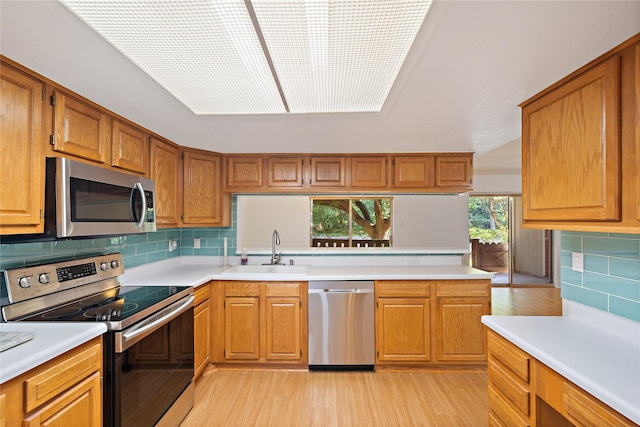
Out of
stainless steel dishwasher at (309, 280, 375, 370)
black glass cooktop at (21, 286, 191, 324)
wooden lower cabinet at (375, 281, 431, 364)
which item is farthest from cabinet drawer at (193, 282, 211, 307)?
wooden lower cabinet at (375, 281, 431, 364)

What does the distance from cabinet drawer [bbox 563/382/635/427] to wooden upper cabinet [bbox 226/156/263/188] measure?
2.80m

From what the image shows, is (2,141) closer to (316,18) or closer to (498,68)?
(316,18)

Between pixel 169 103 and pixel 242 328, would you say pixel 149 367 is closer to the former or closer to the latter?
pixel 242 328

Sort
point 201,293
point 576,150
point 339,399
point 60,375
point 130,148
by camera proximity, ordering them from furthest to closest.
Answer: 1. point 201,293
2. point 339,399
3. point 130,148
4. point 576,150
5. point 60,375

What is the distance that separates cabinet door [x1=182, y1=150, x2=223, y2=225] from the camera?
2980mm

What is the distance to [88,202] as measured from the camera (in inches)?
66.4

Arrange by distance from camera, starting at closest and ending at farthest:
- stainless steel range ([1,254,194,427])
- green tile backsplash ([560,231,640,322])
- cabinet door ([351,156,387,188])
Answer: green tile backsplash ([560,231,640,322]) → stainless steel range ([1,254,194,427]) → cabinet door ([351,156,387,188])

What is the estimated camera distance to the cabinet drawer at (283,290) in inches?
112

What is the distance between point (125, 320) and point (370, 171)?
2440 millimetres

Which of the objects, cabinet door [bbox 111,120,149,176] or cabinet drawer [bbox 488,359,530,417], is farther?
cabinet door [bbox 111,120,149,176]

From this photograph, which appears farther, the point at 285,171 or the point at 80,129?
the point at 285,171

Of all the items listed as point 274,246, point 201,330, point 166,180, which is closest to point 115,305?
point 201,330

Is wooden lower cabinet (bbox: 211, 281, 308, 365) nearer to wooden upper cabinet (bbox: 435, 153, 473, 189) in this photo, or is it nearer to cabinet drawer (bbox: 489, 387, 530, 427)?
cabinet drawer (bbox: 489, 387, 530, 427)

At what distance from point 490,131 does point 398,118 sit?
86cm
